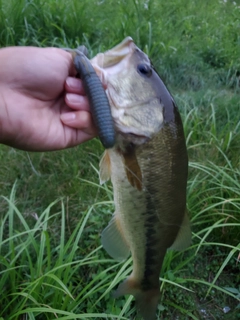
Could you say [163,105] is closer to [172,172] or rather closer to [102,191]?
[172,172]

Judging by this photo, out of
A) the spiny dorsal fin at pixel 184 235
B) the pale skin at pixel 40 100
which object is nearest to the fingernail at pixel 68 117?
the pale skin at pixel 40 100

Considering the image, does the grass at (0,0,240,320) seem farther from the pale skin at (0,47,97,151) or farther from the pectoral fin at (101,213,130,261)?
the pale skin at (0,47,97,151)

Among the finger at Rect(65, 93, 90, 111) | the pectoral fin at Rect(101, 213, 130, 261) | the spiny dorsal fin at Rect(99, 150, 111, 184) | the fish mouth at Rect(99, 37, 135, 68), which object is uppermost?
the fish mouth at Rect(99, 37, 135, 68)

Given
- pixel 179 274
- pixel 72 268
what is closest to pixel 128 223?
pixel 72 268

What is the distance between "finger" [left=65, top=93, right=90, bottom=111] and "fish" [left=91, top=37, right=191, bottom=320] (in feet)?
0.35

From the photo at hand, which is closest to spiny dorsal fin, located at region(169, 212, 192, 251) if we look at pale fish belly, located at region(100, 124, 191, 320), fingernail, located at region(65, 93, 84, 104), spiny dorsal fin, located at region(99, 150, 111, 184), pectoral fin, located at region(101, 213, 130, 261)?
pale fish belly, located at region(100, 124, 191, 320)

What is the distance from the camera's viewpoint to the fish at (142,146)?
137 cm

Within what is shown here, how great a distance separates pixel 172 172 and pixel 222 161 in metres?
1.58

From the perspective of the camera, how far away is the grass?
1974mm

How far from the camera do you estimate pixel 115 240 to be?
1586mm

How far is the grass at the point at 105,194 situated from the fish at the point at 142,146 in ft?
1.93

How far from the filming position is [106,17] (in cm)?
463

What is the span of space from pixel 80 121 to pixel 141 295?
794 millimetres

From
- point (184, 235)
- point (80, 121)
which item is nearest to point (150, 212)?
point (184, 235)
